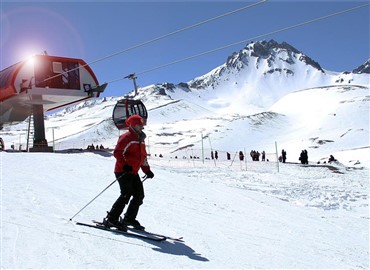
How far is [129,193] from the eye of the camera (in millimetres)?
7227

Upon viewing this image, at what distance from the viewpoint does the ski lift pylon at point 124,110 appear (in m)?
29.6

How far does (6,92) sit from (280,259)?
27835mm

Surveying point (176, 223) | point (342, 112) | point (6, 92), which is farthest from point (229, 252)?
point (342, 112)

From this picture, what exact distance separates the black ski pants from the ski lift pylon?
2232 centimetres

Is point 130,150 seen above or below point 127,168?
above

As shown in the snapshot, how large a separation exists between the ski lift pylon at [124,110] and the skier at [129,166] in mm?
22341

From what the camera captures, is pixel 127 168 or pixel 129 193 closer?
pixel 127 168

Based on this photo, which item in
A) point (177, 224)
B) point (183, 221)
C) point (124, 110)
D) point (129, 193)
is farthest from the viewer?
point (124, 110)

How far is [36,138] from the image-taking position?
32062mm

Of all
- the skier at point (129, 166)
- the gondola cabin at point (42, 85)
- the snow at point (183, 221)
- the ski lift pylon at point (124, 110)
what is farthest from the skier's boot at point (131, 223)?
the gondola cabin at point (42, 85)

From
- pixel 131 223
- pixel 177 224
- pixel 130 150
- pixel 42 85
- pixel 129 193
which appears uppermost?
pixel 42 85

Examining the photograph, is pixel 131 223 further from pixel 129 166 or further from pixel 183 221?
pixel 183 221

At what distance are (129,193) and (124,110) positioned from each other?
23.6 meters

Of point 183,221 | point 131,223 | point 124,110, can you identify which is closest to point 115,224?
point 131,223
